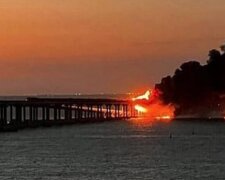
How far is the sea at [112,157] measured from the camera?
3957 inches

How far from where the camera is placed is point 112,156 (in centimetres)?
12750

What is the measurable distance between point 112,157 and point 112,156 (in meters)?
2.06

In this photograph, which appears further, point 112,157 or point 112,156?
point 112,156

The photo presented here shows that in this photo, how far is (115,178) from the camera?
95750mm

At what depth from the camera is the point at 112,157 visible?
125438mm

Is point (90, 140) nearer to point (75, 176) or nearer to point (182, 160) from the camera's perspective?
point (182, 160)

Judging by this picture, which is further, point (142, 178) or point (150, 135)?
point (150, 135)

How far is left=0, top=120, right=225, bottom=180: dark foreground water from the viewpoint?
10081 centimetres

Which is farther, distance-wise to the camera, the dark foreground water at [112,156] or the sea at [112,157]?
the dark foreground water at [112,156]

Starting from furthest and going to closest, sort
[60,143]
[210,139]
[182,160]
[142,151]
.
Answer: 1. [210,139]
2. [60,143]
3. [142,151]
4. [182,160]

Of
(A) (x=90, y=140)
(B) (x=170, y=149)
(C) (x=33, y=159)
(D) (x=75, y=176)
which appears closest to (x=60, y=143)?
(A) (x=90, y=140)

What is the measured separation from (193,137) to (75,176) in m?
84.6

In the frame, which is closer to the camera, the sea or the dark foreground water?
the sea

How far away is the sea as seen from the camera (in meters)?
100
